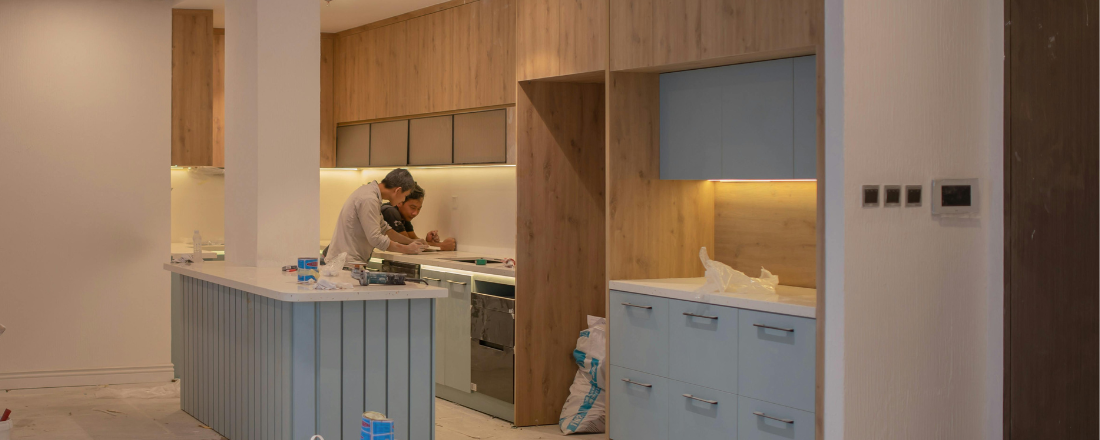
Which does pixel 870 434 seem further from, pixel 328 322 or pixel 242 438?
pixel 242 438

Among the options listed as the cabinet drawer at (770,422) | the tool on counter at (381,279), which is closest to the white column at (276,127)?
the tool on counter at (381,279)

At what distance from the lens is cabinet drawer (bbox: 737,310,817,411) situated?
3.45 meters

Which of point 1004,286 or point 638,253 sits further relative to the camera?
point 638,253

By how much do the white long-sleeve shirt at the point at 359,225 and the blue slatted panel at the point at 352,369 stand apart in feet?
6.74

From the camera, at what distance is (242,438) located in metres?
4.27

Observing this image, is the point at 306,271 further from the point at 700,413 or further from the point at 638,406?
the point at 700,413

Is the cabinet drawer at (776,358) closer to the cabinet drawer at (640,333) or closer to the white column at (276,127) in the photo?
the cabinet drawer at (640,333)

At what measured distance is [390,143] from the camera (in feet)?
22.0

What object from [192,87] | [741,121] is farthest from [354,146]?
[741,121]

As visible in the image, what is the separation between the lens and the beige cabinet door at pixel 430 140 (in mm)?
6074

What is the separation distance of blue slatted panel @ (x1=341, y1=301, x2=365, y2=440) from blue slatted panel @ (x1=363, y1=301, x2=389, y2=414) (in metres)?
0.02

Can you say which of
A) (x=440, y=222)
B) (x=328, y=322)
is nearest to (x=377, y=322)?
(x=328, y=322)

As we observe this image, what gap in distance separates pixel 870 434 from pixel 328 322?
2.11 meters

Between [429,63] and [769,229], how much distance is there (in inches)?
111
